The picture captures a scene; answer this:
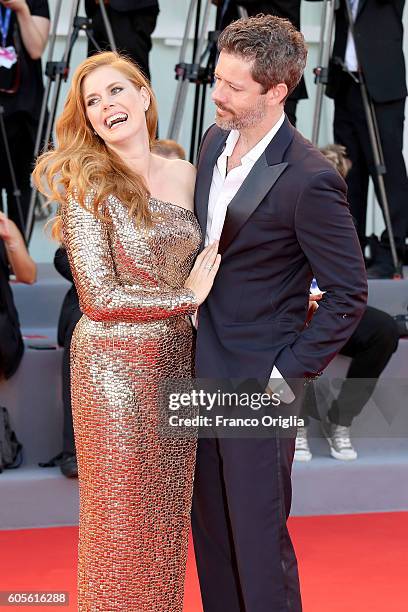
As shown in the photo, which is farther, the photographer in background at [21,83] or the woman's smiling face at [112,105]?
the photographer in background at [21,83]

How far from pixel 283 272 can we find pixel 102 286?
1.41 ft

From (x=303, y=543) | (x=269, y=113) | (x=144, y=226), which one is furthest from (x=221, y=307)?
(x=303, y=543)

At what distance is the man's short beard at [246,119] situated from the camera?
8.14 feet

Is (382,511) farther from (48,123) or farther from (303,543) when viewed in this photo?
(48,123)

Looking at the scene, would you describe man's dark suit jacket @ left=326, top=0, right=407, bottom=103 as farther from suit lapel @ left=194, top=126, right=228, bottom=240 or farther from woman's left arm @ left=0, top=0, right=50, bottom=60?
suit lapel @ left=194, top=126, right=228, bottom=240

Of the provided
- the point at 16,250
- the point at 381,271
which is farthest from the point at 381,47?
the point at 16,250

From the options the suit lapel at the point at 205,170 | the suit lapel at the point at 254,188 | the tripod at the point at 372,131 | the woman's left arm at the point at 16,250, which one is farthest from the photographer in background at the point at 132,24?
the suit lapel at the point at 254,188

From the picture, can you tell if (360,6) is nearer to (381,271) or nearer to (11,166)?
(381,271)

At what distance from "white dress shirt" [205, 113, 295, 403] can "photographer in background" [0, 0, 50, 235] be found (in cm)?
268

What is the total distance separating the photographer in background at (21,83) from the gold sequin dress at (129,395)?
275cm

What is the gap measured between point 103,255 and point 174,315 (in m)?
0.22

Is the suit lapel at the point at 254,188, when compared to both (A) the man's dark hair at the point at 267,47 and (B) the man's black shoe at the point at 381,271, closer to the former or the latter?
(A) the man's dark hair at the point at 267,47

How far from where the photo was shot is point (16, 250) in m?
4.19

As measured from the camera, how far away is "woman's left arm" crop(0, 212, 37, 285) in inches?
162
